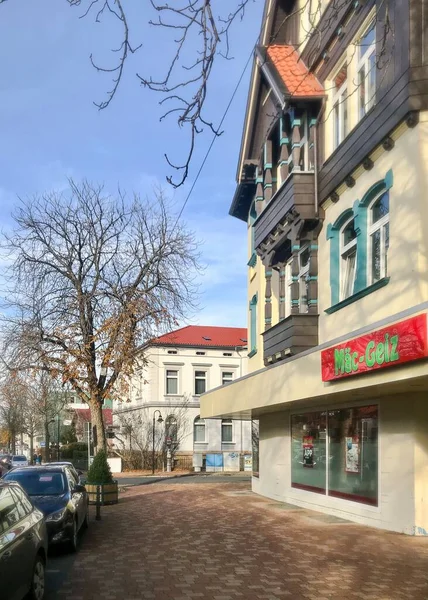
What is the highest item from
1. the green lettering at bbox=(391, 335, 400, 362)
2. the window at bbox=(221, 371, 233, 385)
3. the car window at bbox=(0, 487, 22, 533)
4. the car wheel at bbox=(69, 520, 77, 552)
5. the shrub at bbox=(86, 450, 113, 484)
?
the green lettering at bbox=(391, 335, 400, 362)

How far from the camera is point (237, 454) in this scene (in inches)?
1793

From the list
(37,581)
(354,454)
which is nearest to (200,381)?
(354,454)

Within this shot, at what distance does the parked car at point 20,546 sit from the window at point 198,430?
44070 millimetres

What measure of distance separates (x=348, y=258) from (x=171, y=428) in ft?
120

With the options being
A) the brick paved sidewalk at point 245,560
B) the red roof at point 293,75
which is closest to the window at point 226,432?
the brick paved sidewalk at point 245,560

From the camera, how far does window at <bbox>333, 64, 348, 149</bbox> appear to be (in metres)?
14.6

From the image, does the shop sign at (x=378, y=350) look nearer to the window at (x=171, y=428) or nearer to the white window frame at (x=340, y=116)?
the white window frame at (x=340, y=116)

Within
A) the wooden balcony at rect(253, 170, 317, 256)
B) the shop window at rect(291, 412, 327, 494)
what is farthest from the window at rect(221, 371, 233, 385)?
the wooden balcony at rect(253, 170, 317, 256)

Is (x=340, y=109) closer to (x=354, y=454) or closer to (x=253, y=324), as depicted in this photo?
(x=354, y=454)

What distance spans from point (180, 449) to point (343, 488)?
120ft

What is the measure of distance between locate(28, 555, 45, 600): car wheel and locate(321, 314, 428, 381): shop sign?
522cm

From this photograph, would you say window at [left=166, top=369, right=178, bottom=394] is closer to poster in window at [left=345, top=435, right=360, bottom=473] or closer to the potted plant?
the potted plant

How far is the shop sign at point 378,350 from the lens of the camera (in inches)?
359

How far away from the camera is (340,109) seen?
1486cm
